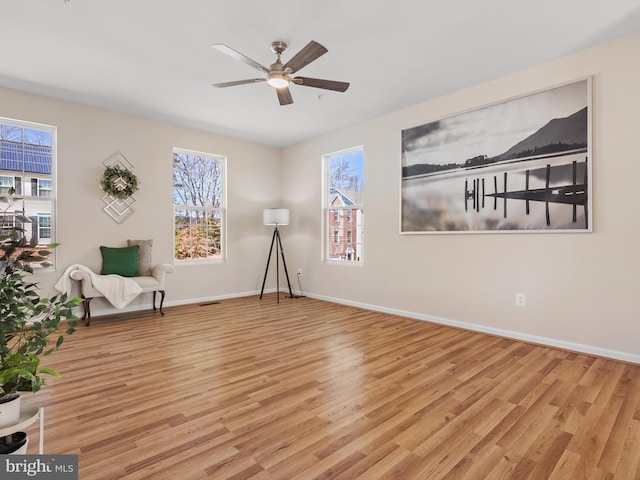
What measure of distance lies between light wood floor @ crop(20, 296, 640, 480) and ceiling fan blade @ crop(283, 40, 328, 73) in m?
2.39

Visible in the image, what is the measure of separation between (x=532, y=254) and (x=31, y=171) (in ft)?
18.8

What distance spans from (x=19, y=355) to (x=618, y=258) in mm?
3984

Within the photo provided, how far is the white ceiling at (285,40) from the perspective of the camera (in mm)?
2543

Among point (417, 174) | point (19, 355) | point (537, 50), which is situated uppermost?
point (537, 50)

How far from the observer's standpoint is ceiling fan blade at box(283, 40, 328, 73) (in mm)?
2424

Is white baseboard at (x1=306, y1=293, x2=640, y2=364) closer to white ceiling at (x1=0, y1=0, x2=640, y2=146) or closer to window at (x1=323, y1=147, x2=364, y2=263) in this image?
window at (x1=323, y1=147, x2=364, y2=263)

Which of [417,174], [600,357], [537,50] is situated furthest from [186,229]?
[600,357]

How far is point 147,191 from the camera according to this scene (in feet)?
16.2

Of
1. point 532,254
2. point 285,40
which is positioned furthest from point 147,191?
point 532,254

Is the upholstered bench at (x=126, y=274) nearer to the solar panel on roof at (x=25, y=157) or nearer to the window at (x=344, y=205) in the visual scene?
the solar panel on roof at (x=25, y=157)

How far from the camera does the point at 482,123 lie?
3752 mm

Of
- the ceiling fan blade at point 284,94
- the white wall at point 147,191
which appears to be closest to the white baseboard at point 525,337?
the white wall at point 147,191

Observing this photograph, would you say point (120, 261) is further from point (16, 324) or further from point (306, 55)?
point (16, 324)

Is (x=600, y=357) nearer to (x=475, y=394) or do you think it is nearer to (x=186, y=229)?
(x=475, y=394)
